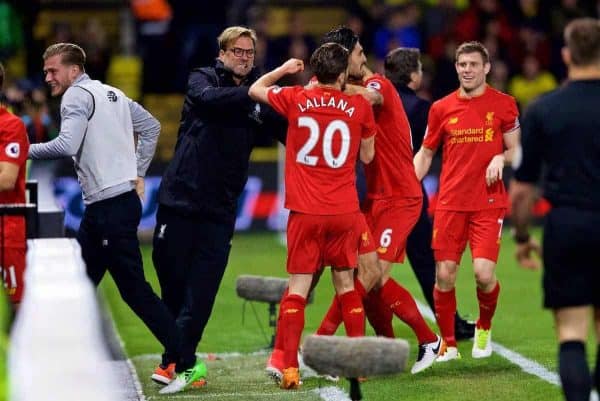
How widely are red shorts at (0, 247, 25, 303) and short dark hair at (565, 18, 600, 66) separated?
4.09 meters

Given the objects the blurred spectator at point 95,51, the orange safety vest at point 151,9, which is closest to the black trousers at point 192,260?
the blurred spectator at point 95,51

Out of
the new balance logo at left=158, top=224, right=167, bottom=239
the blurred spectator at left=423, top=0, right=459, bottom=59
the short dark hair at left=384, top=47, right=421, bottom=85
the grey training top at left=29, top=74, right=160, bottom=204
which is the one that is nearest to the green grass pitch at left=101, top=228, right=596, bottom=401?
the new balance logo at left=158, top=224, right=167, bottom=239

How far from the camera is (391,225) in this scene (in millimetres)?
8359

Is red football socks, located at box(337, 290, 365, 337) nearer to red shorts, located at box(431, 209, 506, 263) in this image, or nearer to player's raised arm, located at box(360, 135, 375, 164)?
player's raised arm, located at box(360, 135, 375, 164)

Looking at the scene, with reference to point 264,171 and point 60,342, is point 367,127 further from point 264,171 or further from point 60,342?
point 264,171

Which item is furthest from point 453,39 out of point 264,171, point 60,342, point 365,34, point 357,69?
point 60,342

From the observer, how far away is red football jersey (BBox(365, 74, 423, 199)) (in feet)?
26.7

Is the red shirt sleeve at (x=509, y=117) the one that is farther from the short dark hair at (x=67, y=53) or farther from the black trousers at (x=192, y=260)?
the short dark hair at (x=67, y=53)

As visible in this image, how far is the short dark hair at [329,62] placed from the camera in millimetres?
7203

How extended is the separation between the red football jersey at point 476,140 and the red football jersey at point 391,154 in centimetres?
37

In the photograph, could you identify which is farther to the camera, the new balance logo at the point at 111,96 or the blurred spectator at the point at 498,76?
the blurred spectator at the point at 498,76

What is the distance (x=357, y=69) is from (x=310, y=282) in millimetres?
1313

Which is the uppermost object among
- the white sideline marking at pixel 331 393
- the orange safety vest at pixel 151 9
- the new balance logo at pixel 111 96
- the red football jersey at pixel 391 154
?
the orange safety vest at pixel 151 9

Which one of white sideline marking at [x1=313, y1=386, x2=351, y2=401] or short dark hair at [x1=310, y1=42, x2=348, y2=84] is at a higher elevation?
short dark hair at [x1=310, y1=42, x2=348, y2=84]
